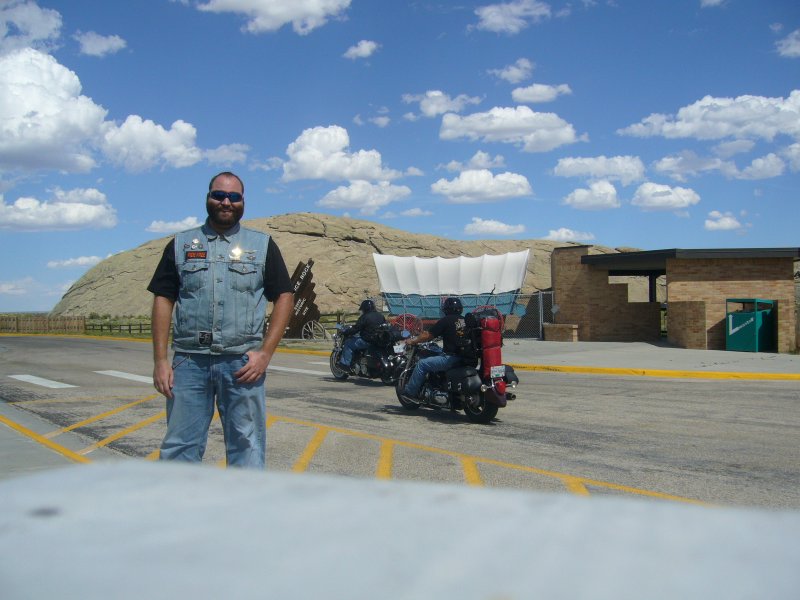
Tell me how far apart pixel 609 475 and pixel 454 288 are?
27.4 m

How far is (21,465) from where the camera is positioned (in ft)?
21.8

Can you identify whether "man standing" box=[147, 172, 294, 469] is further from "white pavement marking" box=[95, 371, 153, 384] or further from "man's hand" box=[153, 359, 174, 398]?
"white pavement marking" box=[95, 371, 153, 384]

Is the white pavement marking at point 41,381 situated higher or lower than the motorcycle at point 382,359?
lower

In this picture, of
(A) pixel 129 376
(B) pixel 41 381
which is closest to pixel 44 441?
(B) pixel 41 381

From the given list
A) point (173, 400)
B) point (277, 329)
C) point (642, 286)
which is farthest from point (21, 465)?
point (642, 286)

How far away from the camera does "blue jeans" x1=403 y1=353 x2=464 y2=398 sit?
9.98m

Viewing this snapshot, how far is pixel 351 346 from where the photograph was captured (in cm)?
1422

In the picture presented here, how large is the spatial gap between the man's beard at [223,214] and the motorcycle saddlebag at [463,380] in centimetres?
564

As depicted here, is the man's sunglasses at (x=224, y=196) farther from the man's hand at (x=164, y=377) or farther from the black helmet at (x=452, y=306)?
the black helmet at (x=452, y=306)

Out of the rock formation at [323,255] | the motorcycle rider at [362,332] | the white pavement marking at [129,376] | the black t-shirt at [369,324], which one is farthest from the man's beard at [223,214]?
the rock formation at [323,255]

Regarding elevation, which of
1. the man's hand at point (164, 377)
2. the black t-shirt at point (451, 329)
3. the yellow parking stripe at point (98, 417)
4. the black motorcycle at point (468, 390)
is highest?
the black t-shirt at point (451, 329)

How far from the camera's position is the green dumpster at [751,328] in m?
19.8

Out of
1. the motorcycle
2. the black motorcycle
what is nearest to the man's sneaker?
the black motorcycle

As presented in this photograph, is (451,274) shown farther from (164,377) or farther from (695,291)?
(164,377)
